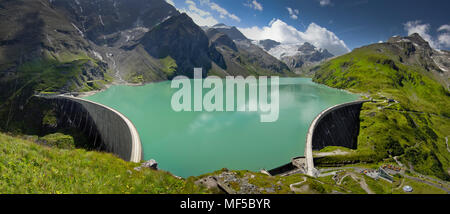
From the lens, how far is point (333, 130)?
175 ft

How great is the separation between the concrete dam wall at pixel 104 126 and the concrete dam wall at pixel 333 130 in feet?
99.5

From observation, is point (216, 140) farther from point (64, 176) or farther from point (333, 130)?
point (64, 176)

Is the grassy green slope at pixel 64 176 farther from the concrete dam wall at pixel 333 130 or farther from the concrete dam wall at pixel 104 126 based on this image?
the concrete dam wall at pixel 333 130

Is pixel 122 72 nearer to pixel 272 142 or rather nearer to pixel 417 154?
pixel 272 142

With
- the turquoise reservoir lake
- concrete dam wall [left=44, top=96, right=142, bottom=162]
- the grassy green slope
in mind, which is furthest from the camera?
the turquoise reservoir lake

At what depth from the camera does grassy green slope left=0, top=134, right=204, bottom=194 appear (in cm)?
500

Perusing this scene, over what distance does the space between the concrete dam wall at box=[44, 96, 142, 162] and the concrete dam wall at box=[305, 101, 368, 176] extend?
30.3 m

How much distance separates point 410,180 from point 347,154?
13599mm

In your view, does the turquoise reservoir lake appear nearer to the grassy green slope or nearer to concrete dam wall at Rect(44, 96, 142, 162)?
concrete dam wall at Rect(44, 96, 142, 162)

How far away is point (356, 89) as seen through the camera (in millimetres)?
140375

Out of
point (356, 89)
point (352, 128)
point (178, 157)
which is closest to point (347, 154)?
point (352, 128)

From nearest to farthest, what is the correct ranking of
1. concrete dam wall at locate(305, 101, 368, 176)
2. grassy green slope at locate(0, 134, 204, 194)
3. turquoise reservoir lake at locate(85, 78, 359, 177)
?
grassy green slope at locate(0, 134, 204, 194)
turquoise reservoir lake at locate(85, 78, 359, 177)
concrete dam wall at locate(305, 101, 368, 176)

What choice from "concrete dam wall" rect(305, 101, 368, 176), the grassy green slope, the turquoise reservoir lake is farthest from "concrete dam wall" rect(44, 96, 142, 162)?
"concrete dam wall" rect(305, 101, 368, 176)

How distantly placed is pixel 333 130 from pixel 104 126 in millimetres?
61047
